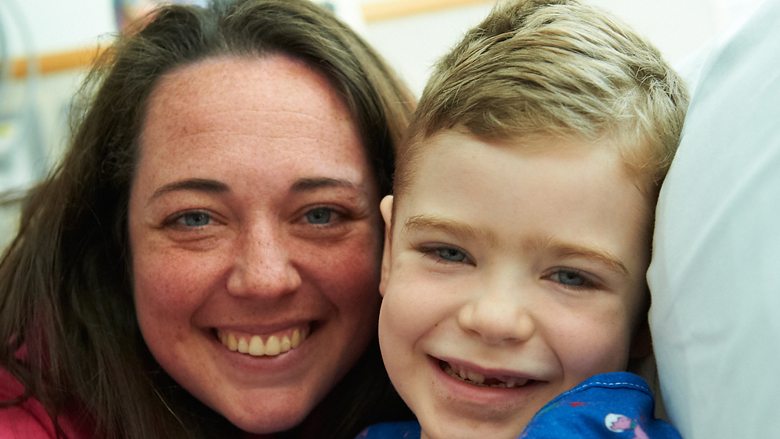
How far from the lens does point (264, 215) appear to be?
1.04m

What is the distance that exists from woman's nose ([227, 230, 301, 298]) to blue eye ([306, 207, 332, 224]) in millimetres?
68

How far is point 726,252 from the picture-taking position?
64 centimetres

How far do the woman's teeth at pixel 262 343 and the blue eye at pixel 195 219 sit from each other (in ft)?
0.62

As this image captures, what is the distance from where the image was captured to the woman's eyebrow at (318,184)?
1.06 metres

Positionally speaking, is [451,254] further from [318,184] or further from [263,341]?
[263,341]

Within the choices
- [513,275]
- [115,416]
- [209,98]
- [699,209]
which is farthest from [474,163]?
[115,416]

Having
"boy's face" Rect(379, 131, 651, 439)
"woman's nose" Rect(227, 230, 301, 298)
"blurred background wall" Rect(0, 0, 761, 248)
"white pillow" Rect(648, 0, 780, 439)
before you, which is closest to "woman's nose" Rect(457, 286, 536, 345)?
"boy's face" Rect(379, 131, 651, 439)

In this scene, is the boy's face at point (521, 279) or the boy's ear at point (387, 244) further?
the boy's ear at point (387, 244)

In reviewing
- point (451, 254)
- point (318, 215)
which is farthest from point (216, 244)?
point (451, 254)

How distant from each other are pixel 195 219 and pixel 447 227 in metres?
0.48

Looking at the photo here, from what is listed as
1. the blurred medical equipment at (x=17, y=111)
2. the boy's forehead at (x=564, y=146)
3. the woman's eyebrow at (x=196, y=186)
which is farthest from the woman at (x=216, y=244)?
the blurred medical equipment at (x=17, y=111)

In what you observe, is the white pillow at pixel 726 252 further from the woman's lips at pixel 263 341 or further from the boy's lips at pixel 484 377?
the woman's lips at pixel 263 341

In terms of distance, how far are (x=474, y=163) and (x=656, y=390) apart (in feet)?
1.36

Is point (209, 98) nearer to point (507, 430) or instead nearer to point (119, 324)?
point (119, 324)
